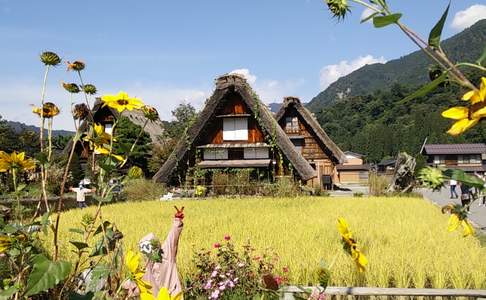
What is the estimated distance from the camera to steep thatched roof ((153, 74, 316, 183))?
14.9 m

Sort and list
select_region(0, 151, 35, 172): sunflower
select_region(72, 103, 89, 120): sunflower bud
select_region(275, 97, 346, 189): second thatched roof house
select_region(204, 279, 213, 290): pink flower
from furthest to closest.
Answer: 1. select_region(275, 97, 346, 189): second thatched roof house
2. select_region(204, 279, 213, 290): pink flower
3. select_region(72, 103, 89, 120): sunflower bud
4. select_region(0, 151, 35, 172): sunflower

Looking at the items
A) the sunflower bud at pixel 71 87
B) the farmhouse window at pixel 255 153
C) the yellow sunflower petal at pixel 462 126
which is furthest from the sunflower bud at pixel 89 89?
the farmhouse window at pixel 255 153

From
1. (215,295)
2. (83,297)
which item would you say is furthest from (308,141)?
(83,297)

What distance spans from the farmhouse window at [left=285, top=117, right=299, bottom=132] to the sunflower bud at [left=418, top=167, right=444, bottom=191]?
20619 millimetres

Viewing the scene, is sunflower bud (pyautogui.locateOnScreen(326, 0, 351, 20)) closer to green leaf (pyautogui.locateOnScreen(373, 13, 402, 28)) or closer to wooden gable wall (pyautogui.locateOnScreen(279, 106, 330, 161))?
green leaf (pyautogui.locateOnScreen(373, 13, 402, 28))

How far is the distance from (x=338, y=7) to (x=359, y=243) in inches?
174

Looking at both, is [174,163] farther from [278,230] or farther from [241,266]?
[241,266]

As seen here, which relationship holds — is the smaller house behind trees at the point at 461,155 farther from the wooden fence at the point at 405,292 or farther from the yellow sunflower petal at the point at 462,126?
the yellow sunflower petal at the point at 462,126

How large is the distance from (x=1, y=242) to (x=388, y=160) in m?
67.3

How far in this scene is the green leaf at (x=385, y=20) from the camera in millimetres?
477

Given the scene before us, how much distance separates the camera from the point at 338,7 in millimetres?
728

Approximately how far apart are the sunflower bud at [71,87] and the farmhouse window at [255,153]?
47.3 feet

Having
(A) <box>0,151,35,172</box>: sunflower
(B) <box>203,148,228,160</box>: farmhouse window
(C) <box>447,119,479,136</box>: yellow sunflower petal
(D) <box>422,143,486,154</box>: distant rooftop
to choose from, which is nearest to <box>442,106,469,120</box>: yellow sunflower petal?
(C) <box>447,119,479,136</box>: yellow sunflower petal

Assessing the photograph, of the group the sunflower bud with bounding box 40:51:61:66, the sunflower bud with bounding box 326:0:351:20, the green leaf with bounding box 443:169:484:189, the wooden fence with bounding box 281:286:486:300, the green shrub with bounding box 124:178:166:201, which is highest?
the sunflower bud with bounding box 40:51:61:66
